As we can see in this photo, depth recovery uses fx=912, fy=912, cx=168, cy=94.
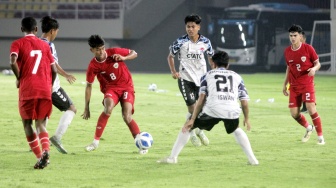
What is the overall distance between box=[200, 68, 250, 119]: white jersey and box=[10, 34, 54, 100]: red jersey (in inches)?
80.2

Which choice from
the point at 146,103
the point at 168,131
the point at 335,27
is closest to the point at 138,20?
the point at 335,27

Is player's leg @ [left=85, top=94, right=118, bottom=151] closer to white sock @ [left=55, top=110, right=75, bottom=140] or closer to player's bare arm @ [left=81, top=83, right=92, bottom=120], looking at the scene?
player's bare arm @ [left=81, top=83, right=92, bottom=120]

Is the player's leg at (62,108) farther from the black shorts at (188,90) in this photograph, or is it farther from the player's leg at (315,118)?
the player's leg at (315,118)

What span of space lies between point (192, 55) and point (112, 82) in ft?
6.85

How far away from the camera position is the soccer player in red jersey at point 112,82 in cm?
1336

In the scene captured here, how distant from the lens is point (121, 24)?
5434 centimetres

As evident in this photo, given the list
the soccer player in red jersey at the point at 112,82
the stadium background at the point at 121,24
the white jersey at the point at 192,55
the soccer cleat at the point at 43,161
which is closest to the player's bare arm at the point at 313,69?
the white jersey at the point at 192,55

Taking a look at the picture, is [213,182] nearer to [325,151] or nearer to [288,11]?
[325,151]

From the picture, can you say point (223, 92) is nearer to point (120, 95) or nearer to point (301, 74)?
point (120, 95)

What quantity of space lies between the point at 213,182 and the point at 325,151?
383cm

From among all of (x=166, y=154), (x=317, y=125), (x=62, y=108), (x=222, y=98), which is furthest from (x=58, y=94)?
(x=317, y=125)

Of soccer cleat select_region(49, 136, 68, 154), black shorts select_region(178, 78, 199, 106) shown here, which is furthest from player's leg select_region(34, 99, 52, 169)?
black shorts select_region(178, 78, 199, 106)

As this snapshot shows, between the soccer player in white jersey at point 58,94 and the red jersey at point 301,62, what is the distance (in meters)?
3.96

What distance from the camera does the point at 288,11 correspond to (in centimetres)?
5322
